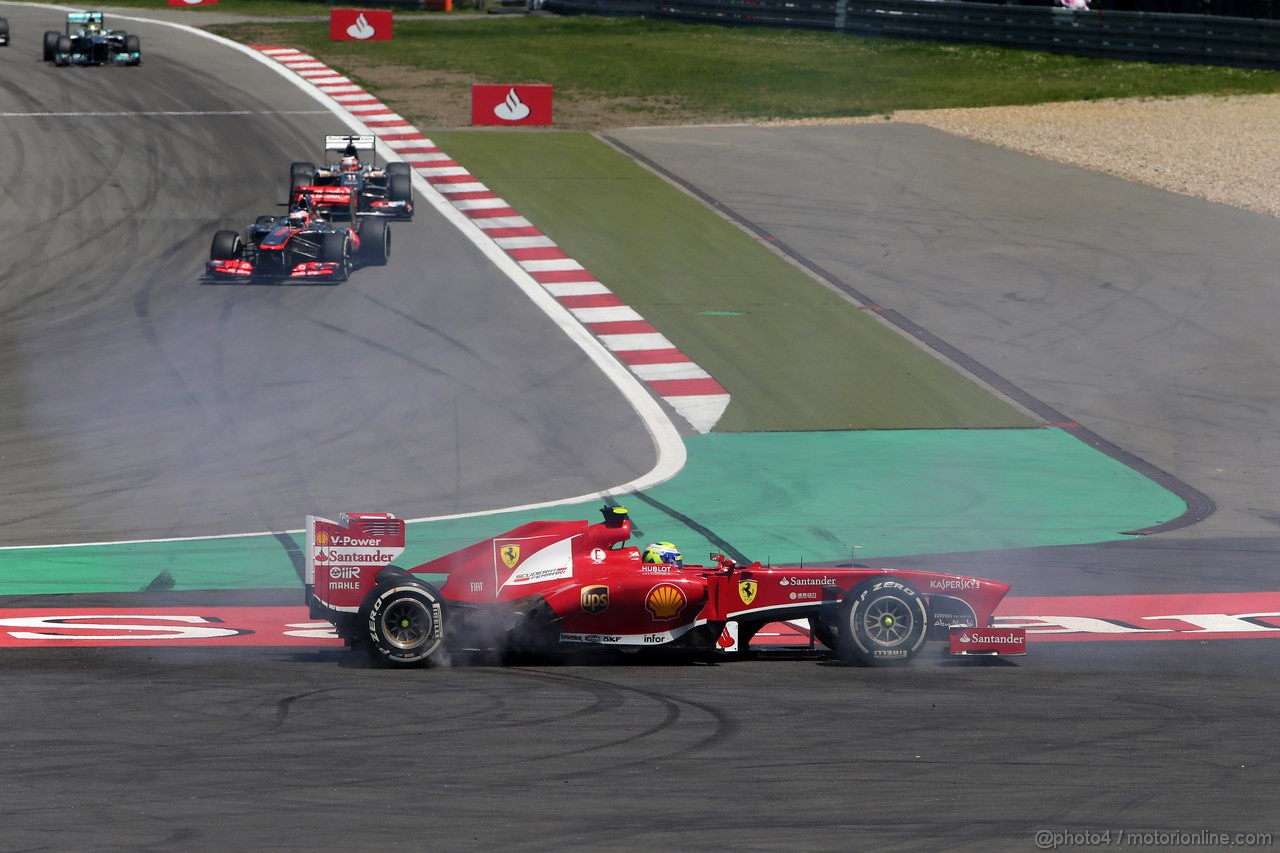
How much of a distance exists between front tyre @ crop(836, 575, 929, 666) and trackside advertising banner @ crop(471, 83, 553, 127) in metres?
23.4

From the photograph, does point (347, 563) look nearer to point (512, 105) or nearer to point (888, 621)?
point (888, 621)

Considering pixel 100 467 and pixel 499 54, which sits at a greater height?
pixel 499 54

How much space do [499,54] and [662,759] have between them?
114ft

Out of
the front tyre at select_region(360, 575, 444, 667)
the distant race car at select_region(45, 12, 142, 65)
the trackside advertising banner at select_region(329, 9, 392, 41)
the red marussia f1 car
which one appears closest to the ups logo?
the red marussia f1 car

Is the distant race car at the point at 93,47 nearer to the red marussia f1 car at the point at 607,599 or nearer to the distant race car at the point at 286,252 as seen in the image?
the distant race car at the point at 286,252

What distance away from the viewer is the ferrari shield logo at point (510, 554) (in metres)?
10.7

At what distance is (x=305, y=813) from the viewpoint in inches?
296

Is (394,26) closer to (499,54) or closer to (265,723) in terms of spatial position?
(499,54)

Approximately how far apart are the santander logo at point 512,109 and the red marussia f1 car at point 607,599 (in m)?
23.1

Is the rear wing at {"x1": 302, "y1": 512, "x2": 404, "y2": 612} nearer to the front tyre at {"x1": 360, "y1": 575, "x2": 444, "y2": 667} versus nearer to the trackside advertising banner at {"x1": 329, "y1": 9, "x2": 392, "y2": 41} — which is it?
the front tyre at {"x1": 360, "y1": 575, "x2": 444, "y2": 667}

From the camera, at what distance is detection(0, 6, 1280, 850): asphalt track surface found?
24.7 feet

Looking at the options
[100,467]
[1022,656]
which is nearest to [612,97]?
[100,467]

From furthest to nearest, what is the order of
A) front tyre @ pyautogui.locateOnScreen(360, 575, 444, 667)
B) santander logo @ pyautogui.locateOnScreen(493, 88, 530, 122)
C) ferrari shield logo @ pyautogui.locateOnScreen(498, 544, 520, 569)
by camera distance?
santander logo @ pyautogui.locateOnScreen(493, 88, 530, 122)
ferrari shield logo @ pyautogui.locateOnScreen(498, 544, 520, 569)
front tyre @ pyautogui.locateOnScreen(360, 575, 444, 667)

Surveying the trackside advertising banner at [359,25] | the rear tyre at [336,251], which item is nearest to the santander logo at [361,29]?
the trackside advertising banner at [359,25]
